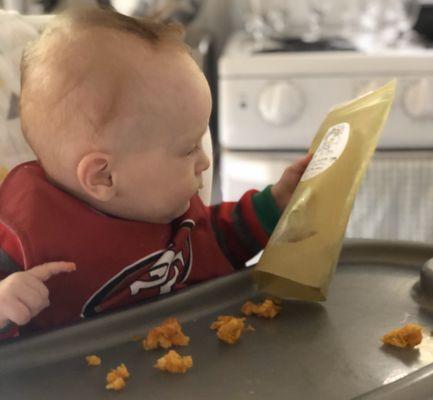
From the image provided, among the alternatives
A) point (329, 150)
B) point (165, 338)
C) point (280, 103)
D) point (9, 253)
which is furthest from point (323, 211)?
point (280, 103)

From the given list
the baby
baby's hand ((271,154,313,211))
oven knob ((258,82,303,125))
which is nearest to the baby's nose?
the baby

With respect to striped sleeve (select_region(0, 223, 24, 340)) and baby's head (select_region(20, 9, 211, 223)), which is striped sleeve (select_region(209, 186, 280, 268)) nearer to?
baby's head (select_region(20, 9, 211, 223))

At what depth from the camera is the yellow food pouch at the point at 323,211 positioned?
59 cm

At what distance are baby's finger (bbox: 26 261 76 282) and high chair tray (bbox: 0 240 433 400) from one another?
0.15 ft

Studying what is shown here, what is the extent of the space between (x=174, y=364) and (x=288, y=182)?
28 centimetres

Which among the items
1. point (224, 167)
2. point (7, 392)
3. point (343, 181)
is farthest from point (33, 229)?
point (224, 167)

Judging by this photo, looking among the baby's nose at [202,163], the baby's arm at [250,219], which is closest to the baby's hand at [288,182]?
the baby's arm at [250,219]

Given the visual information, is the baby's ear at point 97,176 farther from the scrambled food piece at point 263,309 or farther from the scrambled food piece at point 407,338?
the scrambled food piece at point 407,338

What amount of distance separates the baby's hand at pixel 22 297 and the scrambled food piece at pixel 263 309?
168 millimetres

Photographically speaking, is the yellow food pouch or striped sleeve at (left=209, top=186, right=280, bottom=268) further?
striped sleeve at (left=209, top=186, right=280, bottom=268)

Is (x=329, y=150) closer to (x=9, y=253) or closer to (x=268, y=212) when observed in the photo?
(x=268, y=212)

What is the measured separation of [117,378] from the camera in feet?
1.58

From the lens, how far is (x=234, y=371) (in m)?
0.49

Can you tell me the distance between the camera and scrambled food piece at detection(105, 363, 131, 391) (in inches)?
18.7
